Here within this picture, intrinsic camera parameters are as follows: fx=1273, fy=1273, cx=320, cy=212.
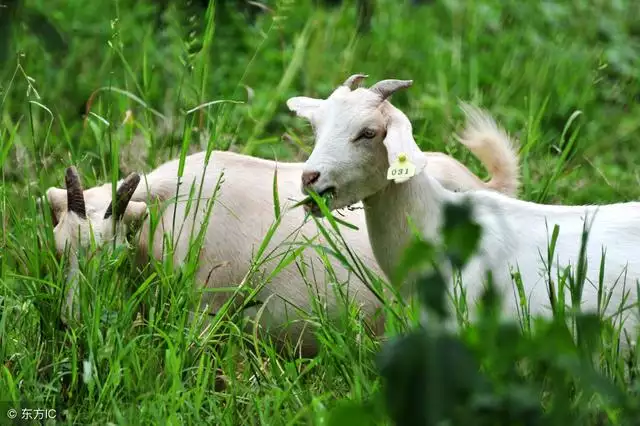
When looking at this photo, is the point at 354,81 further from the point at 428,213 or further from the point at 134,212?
the point at 134,212

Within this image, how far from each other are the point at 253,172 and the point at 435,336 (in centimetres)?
254

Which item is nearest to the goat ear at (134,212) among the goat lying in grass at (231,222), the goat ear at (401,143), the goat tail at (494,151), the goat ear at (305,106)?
the goat lying in grass at (231,222)

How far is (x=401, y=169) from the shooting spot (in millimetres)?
3459

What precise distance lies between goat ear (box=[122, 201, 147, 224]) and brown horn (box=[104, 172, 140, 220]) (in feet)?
0.11

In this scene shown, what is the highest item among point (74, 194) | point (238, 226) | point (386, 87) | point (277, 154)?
point (386, 87)

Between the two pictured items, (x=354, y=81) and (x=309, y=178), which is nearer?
(x=309, y=178)

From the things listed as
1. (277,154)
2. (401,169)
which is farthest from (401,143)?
(277,154)

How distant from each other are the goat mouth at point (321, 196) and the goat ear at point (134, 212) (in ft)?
1.92

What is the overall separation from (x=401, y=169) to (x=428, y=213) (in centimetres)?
36

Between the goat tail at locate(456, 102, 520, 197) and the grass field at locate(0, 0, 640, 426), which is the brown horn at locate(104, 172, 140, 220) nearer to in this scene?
the grass field at locate(0, 0, 640, 426)

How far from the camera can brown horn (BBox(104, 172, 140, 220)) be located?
152 inches

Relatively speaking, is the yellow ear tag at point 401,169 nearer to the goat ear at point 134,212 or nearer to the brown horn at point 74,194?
the goat ear at point 134,212

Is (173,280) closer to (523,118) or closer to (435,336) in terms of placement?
(435,336)

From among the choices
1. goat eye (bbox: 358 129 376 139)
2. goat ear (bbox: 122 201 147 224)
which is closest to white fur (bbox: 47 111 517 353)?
goat ear (bbox: 122 201 147 224)
